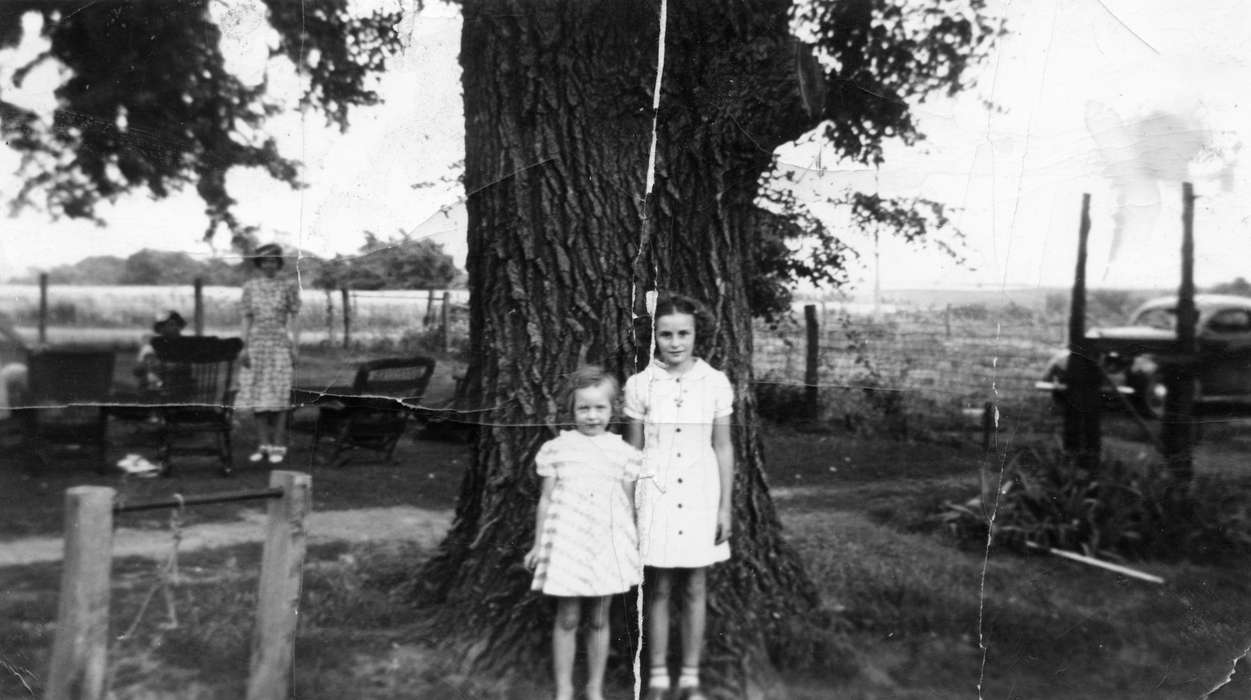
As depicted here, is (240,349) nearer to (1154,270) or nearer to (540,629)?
(540,629)

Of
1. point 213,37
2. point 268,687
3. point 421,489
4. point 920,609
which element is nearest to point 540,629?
point 421,489

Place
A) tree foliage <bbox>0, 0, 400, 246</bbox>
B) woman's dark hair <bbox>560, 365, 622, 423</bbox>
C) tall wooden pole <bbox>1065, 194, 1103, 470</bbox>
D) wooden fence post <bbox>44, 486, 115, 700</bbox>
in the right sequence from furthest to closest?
1. tree foliage <bbox>0, 0, 400, 246</bbox>
2. tall wooden pole <bbox>1065, 194, 1103, 470</bbox>
3. woman's dark hair <bbox>560, 365, 622, 423</bbox>
4. wooden fence post <bbox>44, 486, 115, 700</bbox>

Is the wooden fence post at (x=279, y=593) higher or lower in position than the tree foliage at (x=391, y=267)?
lower

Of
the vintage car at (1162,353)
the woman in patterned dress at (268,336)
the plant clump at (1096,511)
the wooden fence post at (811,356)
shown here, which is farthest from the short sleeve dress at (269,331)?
the vintage car at (1162,353)

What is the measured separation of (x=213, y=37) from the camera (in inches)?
116

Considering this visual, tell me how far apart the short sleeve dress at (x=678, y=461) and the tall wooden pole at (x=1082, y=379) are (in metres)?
1.00

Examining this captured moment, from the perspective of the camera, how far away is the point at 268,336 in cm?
285

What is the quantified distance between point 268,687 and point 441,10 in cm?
200

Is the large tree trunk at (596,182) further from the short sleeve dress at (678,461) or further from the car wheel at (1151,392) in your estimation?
the car wheel at (1151,392)

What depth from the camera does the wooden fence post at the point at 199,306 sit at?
113 inches

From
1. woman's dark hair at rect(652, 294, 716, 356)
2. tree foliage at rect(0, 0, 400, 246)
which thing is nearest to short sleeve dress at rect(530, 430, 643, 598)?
woman's dark hair at rect(652, 294, 716, 356)

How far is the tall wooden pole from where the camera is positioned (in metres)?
2.79

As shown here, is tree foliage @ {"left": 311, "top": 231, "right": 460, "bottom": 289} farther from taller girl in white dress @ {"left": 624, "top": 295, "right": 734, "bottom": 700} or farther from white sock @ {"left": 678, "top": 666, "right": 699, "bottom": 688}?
white sock @ {"left": 678, "top": 666, "right": 699, "bottom": 688}

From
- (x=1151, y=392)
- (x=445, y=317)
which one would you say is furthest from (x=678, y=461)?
(x=1151, y=392)
